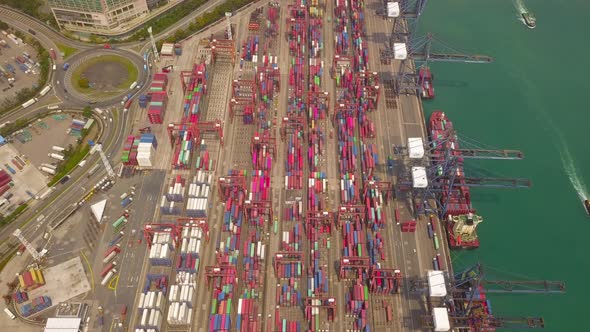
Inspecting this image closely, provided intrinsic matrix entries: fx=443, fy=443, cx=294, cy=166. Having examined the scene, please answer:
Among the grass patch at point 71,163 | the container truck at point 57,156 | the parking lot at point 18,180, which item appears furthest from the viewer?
the container truck at point 57,156

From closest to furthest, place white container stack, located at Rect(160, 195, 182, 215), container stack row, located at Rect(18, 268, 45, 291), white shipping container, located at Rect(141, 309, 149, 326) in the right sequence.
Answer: white shipping container, located at Rect(141, 309, 149, 326), container stack row, located at Rect(18, 268, 45, 291), white container stack, located at Rect(160, 195, 182, 215)

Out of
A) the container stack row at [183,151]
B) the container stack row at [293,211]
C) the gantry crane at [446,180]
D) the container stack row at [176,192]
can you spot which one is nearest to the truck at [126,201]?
the container stack row at [176,192]

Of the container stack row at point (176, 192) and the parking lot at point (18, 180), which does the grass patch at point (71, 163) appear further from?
the container stack row at point (176, 192)

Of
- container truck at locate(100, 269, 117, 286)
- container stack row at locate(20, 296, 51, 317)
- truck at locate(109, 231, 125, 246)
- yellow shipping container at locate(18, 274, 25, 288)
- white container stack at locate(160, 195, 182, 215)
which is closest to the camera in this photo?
container stack row at locate(20, 296, 51, 317)

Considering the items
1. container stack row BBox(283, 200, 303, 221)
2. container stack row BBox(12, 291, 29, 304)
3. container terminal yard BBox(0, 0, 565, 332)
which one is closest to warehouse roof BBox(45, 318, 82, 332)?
container terminal yard BBox(0, 0, 565, 332)

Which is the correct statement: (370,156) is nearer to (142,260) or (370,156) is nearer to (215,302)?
(215,302)

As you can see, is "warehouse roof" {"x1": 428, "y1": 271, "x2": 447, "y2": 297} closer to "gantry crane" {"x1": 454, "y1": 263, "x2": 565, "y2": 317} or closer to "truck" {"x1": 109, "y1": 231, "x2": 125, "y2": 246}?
"gantry crane" {"x1": 454, "y1": 263, "x2": 565, "y2": 317}

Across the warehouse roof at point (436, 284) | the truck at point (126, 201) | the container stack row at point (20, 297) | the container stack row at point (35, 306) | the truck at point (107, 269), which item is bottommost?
the container stack row at point (35, 306)

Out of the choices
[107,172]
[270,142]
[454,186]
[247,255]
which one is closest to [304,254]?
[247,255]
